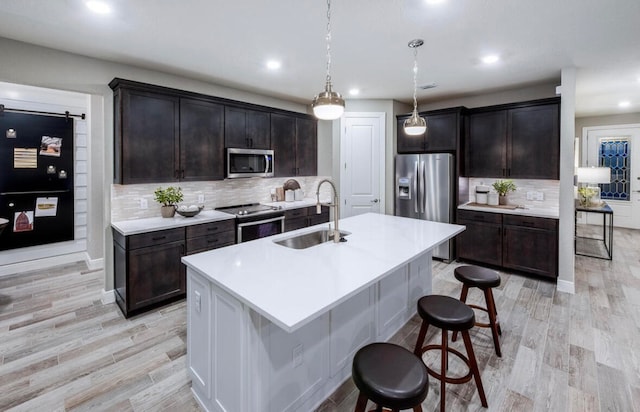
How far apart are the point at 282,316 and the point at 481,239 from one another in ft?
13.4

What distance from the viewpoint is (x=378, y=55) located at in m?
3.20

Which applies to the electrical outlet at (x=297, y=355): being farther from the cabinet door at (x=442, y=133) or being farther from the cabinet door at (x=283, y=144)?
the cabinet door at (x=442, y=133)

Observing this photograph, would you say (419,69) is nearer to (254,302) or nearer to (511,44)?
(511,44)

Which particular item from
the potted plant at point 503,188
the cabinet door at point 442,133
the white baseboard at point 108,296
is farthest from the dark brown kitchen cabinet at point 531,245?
the white baseboard at point 108,296

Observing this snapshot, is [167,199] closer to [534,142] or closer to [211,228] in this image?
[211,228]

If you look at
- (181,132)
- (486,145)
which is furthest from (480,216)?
(181,132)

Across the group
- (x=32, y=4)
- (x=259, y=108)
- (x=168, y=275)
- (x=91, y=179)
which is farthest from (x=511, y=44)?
(x=91, y=179)

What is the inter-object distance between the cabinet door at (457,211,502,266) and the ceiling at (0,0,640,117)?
6.28ft

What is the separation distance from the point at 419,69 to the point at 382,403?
354 cm

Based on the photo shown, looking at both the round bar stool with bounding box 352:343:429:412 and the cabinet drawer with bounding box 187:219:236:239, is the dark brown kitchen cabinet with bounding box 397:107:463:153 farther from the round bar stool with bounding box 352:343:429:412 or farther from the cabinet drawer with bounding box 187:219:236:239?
the round bar stool with bounding box 352:343:429:412

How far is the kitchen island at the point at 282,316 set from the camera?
57.9 inches

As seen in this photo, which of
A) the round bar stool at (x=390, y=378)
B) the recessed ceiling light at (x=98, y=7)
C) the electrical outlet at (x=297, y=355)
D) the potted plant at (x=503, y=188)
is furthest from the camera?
the potted plant at (x=503, y=188)

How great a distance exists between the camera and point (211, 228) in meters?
3.59

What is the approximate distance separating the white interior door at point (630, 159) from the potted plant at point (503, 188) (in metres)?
3.82
